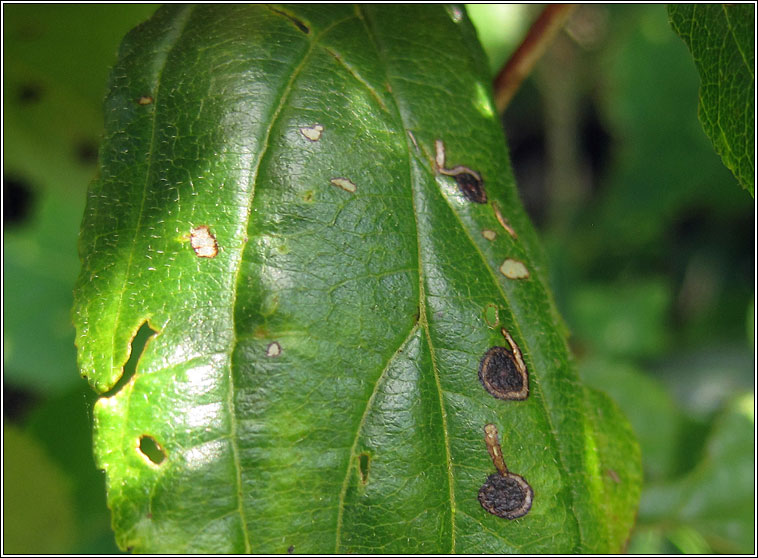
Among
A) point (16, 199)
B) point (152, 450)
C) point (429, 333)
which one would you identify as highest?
point (429, 333)

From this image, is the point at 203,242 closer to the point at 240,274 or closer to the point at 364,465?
the point at 240,274

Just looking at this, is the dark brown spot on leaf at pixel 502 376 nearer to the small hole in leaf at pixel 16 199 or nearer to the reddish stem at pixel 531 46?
the reddish stem at pixel 531 46

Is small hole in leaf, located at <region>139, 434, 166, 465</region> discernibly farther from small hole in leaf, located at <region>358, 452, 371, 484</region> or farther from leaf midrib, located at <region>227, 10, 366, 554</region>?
small hole in leaf, located at <region>358, 452, 371, 484</region>

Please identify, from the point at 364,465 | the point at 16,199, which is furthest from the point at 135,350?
the point at 16,199

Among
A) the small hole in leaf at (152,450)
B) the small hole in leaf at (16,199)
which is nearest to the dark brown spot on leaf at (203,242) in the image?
the small hole in leaf at (152,450)

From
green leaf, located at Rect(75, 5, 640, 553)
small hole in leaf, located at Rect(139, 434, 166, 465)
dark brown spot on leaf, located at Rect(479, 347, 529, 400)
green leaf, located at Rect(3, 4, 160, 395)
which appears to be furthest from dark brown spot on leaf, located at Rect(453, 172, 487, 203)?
green leaf, located at Rect(3, 4, 160, 395)

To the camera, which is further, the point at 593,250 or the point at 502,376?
the point at 593,250
